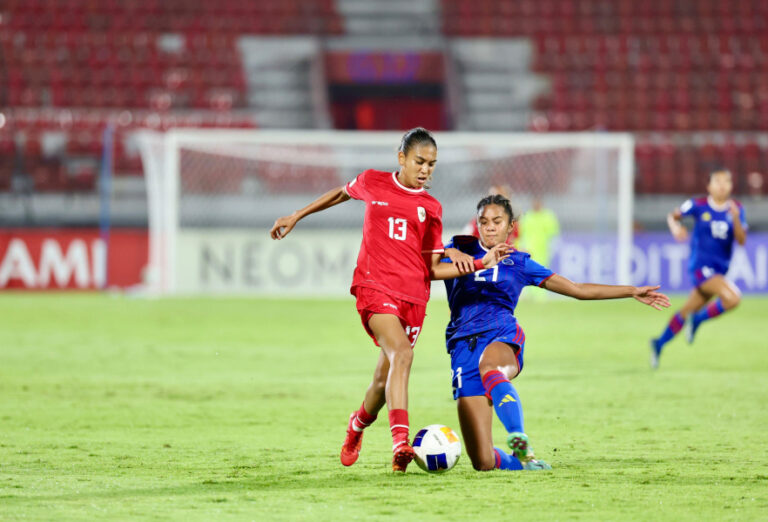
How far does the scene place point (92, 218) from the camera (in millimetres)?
21562

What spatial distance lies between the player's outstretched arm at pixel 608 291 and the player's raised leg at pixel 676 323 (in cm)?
535

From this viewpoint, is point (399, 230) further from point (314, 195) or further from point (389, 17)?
point (389, 17)

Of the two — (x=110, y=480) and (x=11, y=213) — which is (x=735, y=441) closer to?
(x=110, y=480)

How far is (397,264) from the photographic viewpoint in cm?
595

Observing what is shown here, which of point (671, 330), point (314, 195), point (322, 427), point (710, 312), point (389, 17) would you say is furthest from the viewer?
point (389, 17)

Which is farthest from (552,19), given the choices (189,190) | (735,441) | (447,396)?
(735,441)

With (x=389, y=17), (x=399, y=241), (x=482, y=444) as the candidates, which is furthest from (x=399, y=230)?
(x=389, y=17)

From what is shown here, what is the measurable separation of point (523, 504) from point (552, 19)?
78.4 ft

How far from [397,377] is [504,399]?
553 mm

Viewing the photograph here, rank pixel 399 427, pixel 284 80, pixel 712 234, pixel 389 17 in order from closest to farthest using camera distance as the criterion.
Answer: pixel 399 427
pixel 712 234
pixel 284 80
pixel 389 17

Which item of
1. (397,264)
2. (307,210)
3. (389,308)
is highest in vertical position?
(307,210)

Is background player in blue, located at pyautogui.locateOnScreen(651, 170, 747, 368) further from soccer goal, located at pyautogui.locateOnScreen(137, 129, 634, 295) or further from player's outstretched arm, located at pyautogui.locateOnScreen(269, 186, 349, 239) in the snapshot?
soccer goal, located at pyautogui.locateOnScreen(137, 129, 634, 295)

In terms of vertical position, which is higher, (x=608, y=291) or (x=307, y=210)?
(x=307, y=210)

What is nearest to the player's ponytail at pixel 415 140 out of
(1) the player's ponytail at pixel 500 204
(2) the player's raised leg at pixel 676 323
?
(1) the player's ponytail at pixel 500 204
